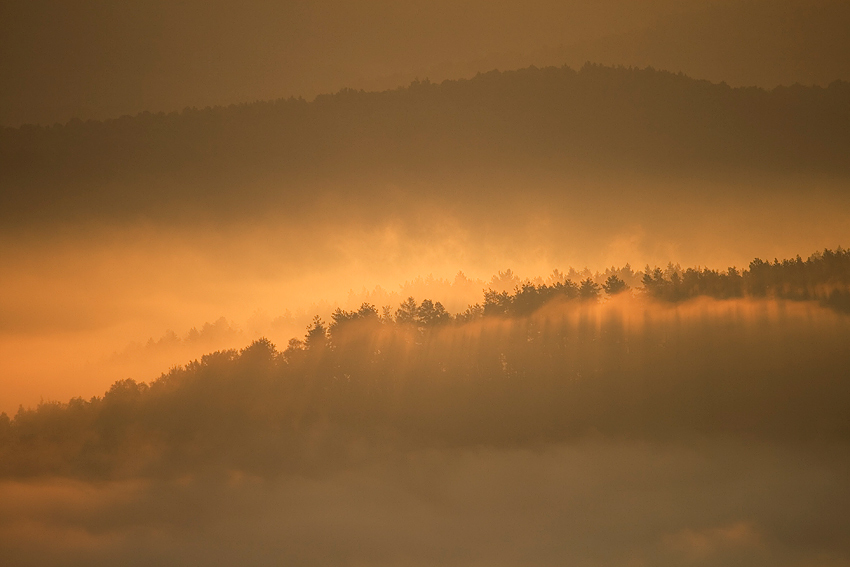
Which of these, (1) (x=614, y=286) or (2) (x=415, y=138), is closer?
(1) (x=614, y=286)

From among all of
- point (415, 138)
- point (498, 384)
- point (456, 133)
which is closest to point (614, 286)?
point (498, 384)

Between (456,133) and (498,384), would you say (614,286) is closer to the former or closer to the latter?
(498,384)

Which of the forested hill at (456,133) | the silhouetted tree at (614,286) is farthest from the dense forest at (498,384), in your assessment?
the forested hill at (456,133)

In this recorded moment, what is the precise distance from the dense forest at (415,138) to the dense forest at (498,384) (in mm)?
6661

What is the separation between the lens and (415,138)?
26844 millimetres

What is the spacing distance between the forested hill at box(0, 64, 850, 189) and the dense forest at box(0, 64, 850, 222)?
42 millimetres

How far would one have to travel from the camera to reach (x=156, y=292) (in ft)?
78.6

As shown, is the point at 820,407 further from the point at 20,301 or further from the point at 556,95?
the point at 20,301

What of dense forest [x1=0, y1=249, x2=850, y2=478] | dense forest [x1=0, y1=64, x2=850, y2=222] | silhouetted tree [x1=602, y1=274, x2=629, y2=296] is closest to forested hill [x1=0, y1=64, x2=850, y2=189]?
dense forest [x1=0, y1=64, x2=850, y2=222]

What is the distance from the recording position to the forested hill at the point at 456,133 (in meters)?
24.5

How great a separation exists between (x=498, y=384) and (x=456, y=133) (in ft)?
36.2

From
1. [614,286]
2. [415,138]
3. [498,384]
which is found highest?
[415,138]

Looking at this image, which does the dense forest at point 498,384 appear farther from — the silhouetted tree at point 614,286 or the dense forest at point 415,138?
the dense forest at point 415,138

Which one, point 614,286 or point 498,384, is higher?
point 614,286
